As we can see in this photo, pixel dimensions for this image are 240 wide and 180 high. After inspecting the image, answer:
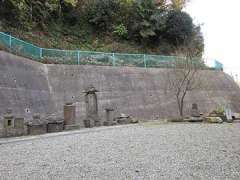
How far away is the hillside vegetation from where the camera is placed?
2703 cm

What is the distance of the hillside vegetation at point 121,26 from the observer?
2703 cm

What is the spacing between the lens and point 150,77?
22719 millimetres

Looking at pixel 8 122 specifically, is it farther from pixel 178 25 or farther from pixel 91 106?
pixel 178 25

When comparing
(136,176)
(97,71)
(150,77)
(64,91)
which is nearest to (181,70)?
(150,77)

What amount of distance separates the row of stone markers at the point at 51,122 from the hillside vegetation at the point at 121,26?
11.2 meters

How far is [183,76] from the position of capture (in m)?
21.9

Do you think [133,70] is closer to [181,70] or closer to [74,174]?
[181,70]

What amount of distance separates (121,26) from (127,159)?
23.1m

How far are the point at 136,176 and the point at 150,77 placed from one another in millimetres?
18135

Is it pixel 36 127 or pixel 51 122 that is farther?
pixel 51 122

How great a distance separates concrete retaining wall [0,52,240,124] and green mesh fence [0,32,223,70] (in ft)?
2.51

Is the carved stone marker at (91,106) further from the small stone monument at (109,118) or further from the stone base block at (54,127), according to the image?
the stone base block at (54,127)

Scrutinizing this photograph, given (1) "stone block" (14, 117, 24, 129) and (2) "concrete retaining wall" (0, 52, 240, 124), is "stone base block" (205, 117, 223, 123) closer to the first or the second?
(2) "concrete retaining wall" (0, 52, 240, 124)

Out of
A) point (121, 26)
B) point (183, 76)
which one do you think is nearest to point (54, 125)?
point (183, 76)
